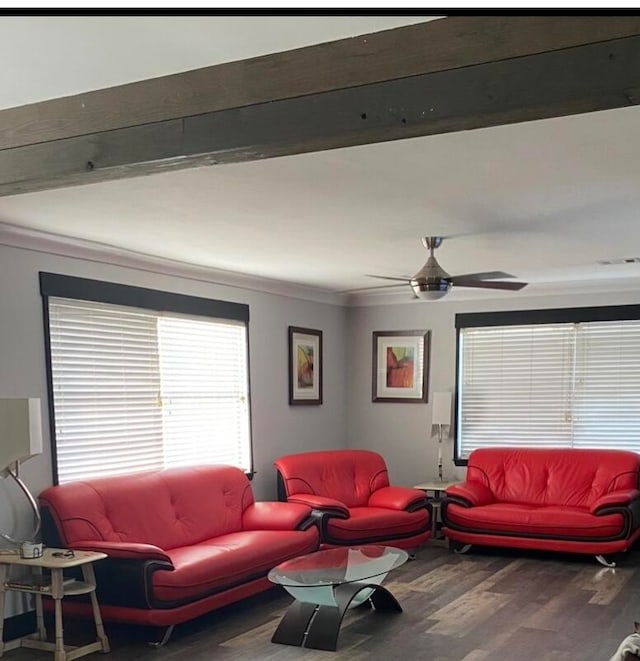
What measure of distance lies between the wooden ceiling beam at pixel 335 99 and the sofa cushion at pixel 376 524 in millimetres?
4067

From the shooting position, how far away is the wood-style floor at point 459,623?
4.01m

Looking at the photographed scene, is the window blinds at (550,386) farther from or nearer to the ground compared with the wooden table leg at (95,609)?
farther from the ground

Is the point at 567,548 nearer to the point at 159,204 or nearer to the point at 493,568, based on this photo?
the point at 493,568

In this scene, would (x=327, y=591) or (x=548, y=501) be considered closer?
(x=327, y=591)

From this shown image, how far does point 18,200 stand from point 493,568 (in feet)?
14.7

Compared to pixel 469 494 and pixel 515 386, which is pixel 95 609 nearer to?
pixel 469 494

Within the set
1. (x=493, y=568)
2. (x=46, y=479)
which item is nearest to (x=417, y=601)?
(x=493, y=568)

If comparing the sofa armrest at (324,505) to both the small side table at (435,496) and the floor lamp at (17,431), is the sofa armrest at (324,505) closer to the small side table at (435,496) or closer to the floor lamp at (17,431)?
the small side table at (435,496)

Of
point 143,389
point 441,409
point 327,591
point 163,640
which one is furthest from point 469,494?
point 163,640

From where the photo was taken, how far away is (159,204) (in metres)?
3.75

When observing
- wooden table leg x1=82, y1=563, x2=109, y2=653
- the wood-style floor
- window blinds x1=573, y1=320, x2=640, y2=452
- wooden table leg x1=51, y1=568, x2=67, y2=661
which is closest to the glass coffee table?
the wood-style floor

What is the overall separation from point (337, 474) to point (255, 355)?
136cm

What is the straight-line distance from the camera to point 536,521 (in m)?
6.01

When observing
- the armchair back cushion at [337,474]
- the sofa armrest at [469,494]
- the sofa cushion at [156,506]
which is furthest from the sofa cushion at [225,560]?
the sofa armrest at [469,494]
